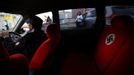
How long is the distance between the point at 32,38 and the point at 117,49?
5.02 ft

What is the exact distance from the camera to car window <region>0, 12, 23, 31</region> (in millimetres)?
3943

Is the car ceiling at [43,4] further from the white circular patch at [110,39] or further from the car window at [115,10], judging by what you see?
the white circular patch at [110,39]

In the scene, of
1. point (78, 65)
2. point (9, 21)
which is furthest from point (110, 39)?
point (9, 21)

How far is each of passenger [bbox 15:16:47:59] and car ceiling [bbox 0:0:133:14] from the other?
0.64 ft

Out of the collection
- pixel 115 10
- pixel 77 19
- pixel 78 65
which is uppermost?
pixel 115 10

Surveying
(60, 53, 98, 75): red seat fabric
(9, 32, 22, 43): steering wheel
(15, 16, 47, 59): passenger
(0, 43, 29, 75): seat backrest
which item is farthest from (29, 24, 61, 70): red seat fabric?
(9, 32, 22, 43): steering wheel

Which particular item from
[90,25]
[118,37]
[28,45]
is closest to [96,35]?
[90,25]

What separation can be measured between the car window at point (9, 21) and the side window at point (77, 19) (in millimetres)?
651

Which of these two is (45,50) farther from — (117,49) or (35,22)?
(117,49)

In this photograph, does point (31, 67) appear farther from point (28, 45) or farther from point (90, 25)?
point (90, 25)

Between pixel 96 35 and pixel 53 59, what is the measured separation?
125 cm

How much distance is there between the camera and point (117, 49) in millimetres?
2576

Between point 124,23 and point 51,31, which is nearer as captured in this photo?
point 124,23

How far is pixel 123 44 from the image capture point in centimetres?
253
